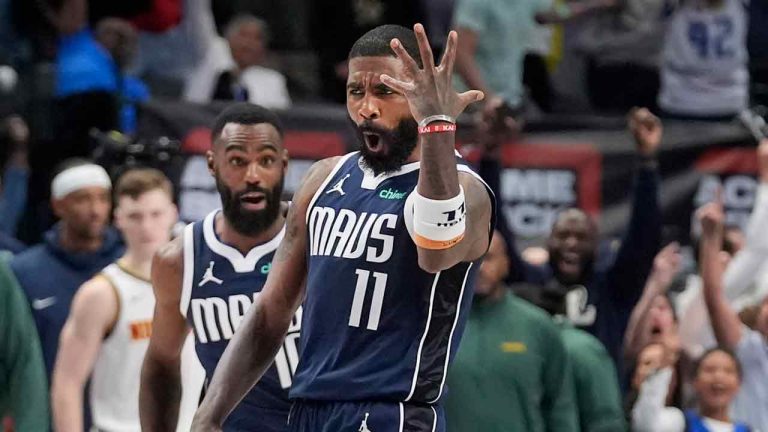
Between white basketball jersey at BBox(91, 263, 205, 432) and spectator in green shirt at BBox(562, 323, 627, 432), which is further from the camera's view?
white basketball jersey at BBox(91, 263, 205, 432)

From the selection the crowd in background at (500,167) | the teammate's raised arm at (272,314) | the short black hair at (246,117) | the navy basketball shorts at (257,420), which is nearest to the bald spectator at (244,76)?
the crowd in background at (500,167)

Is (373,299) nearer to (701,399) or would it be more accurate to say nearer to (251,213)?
(251,213)

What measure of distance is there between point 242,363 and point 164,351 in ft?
4.19

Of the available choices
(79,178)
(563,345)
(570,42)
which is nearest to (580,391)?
(563,345)

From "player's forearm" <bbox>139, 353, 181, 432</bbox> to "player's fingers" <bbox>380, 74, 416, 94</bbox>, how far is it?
2.13 metres

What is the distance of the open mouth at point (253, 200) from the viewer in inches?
275

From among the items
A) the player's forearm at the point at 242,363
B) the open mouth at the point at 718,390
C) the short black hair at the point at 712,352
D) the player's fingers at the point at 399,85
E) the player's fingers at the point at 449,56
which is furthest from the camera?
the short black hair at the point at 712,352

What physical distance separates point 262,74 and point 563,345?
4.38 m

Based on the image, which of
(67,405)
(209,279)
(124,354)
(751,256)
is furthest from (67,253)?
(751,256)

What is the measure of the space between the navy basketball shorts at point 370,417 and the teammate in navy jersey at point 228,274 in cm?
108

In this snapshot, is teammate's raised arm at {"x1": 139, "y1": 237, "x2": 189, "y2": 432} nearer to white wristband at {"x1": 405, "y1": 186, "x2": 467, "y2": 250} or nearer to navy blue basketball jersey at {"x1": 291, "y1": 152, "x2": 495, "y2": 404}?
navy blue basketball jersey at {"x1": 291, "y1": 152, "x2": 495, "y2": 404}

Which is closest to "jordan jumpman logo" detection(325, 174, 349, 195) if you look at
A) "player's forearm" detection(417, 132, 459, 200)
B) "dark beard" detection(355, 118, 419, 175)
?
"dark beard" detection(355, 118, 419, 175)

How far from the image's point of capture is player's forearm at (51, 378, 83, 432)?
8664mm

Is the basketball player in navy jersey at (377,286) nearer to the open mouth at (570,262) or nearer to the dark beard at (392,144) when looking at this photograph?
the dark beard at (392,144)
